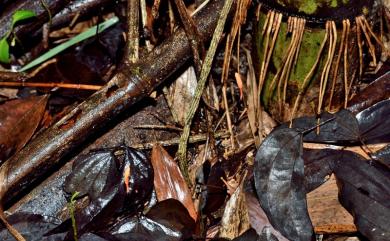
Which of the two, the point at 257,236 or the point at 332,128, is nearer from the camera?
the point at 257,236

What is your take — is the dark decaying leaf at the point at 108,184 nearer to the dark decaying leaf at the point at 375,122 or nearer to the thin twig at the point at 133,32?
the thin twig at the point at 133,32

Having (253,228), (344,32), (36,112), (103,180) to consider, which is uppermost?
(344,32)

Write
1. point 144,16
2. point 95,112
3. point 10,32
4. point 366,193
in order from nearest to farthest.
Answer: point 366,193 < point 95,112 < point 144,16 < point 10,32

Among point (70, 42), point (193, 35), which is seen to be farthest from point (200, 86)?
point (70, 42)

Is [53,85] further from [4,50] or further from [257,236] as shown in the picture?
[257,236]

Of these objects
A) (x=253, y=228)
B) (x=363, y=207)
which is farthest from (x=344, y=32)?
(x=253, y=228)

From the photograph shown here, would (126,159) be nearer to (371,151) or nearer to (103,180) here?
(103,180)

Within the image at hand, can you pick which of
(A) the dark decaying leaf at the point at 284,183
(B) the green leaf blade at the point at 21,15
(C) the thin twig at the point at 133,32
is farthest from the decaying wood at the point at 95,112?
(B) the green leaf blade at the point at 21,15

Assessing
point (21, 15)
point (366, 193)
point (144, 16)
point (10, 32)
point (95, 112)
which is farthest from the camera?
point (10, 32)
